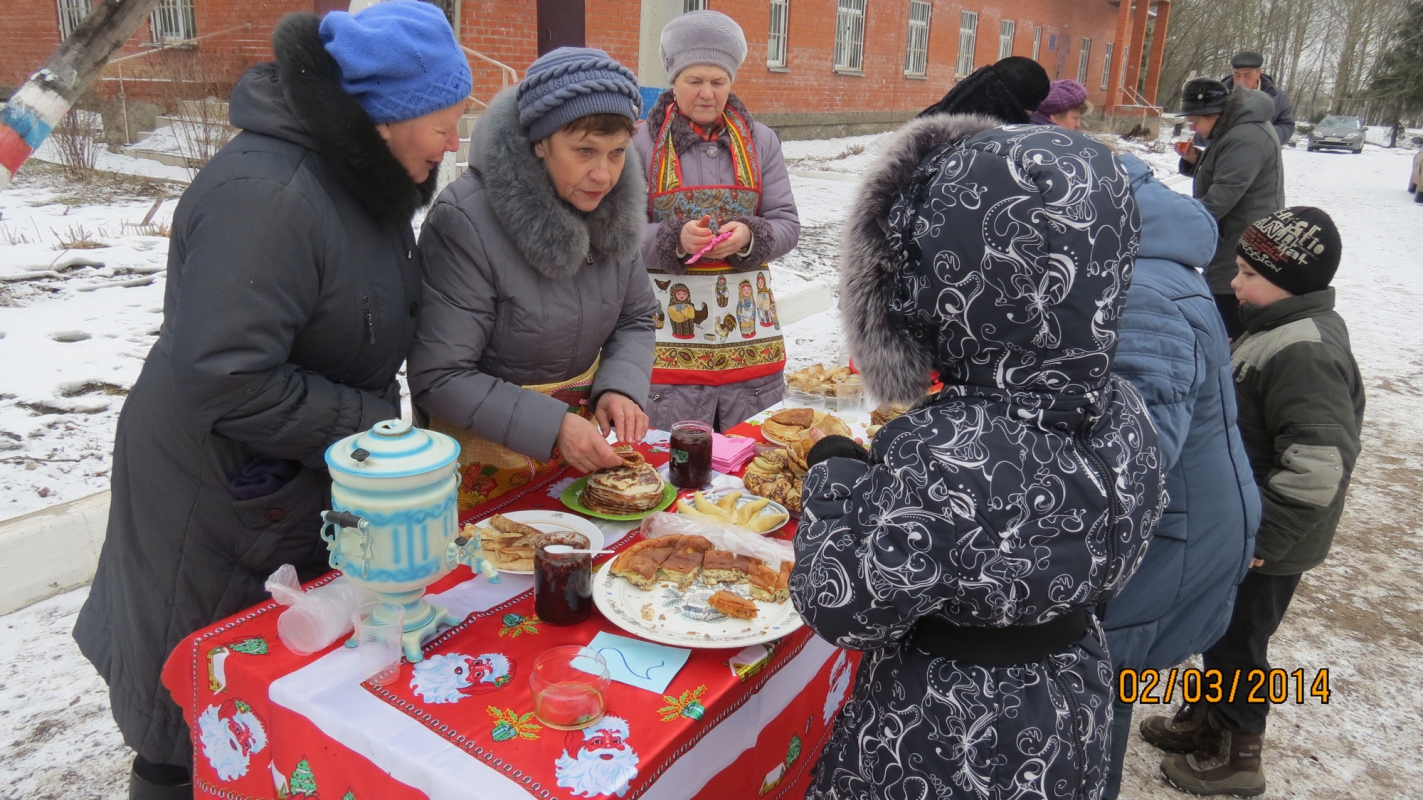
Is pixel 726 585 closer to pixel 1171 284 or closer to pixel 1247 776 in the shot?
pixel 1171 284

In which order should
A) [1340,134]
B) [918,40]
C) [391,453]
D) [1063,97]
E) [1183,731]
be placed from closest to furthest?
[391,453] → [1183,731] → [1063,97] → [918,40] → [1340,134]

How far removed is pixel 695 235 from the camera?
10.2 feet

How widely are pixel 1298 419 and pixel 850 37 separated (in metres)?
18.7

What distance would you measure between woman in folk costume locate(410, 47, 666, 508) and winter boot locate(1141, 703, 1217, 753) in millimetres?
2061

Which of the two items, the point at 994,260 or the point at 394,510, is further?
the point at 394,510

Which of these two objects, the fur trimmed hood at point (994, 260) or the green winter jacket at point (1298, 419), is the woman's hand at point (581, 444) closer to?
the fur trimmed hood at point (994, 260)

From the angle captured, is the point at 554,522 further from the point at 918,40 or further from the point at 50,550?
the point at 918,40

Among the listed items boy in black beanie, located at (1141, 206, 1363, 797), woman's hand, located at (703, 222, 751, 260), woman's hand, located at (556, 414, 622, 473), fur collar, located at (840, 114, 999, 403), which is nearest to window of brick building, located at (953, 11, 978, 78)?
woman's hand, located at (703, 222, 751, 260)

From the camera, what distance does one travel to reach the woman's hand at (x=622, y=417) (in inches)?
89.5

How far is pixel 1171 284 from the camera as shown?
1.84m

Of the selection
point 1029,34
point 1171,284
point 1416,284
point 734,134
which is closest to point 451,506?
point 1171,284

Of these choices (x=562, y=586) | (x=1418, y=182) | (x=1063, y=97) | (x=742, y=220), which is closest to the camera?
(x=562, y=586)

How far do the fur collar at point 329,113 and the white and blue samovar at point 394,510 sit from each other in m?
0.58

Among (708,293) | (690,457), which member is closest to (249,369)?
(690,457)
